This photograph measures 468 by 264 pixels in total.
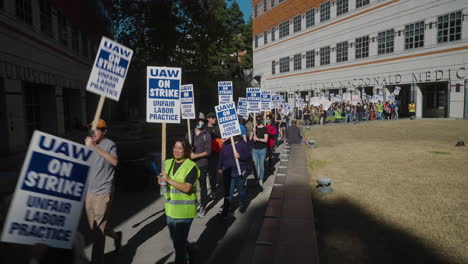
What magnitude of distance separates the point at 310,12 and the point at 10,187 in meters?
40.5

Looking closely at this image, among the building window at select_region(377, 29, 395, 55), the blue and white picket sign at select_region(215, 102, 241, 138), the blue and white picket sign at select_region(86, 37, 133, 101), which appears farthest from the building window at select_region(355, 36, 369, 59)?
the blue and white picket sign at select_region(86, 37, 133, 101)

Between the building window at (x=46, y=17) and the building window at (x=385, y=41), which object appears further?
the building window at (x=385, y=41)

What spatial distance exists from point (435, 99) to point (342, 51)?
11.3m

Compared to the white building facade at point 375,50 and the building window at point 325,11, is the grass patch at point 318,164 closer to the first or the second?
the white building facade at point 375,50

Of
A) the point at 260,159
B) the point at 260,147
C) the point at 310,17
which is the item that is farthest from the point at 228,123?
the point at 310,17

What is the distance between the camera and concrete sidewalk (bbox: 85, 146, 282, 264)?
5023 mm

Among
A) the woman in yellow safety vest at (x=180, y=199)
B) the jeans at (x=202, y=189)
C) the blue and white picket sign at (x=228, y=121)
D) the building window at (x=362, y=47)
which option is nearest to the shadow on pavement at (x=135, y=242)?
the jeans at (x=202, y=189)

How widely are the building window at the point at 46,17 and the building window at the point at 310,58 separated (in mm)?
31055

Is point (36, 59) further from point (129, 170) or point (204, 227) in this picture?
point (204, 227)

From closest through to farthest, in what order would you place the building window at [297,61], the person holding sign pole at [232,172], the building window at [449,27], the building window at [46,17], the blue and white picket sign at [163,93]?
1. the blue and white picket sign at [163,93]
2. the person holding sign pole at [232,172]
3. the building window at [46,17]
4. the building window at [449,27]
5. the building window at [297,61]

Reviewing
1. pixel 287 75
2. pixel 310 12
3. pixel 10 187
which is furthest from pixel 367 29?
pixel 10 187

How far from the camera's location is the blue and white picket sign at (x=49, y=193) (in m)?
2.67

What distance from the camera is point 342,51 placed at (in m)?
37.8

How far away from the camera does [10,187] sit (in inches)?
305
